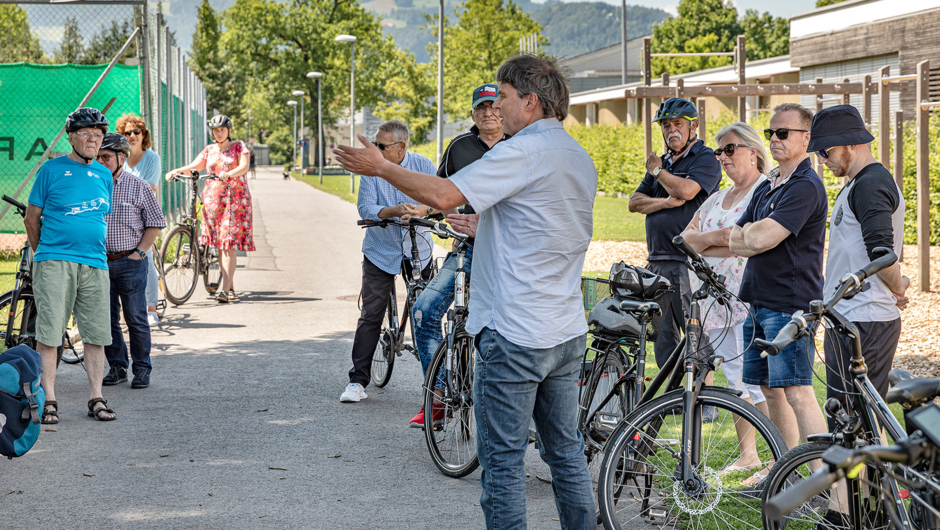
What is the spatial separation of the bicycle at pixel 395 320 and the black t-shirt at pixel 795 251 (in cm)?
247

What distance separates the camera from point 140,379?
23.8ft

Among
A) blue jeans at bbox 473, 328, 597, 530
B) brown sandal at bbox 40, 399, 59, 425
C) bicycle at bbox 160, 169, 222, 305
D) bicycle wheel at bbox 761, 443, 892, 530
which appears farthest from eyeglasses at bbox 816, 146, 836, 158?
bicycle at bbox 160, 169, 222, 305

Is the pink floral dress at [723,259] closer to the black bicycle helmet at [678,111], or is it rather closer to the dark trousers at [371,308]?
the black bicycle helmet at [678,111]

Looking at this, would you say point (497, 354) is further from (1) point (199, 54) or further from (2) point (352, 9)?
(1) point (199, 54)

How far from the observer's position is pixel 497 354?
348cm

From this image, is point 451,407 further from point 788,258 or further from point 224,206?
point 224,206

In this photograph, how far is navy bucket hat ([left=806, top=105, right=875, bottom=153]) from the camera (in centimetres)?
413

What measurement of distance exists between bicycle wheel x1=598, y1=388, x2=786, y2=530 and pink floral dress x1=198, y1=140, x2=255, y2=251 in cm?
795

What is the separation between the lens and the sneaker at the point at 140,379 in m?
7.24

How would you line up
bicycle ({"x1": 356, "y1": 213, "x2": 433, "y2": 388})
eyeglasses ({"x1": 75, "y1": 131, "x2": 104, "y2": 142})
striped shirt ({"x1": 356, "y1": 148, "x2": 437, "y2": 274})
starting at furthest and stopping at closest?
striped shirt ({"x1": 356, "y1": 148, "x2": 437, "y2": 274}) < bicycle ({"x1": 356, "y1": 213, "x2": 433, "y2": 388}) < eyeglasses ({"x1": 75, "y1": 131, "x2": 104, "y2": 142})

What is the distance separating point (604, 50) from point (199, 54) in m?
45.1

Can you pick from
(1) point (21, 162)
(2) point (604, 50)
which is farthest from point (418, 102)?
(1) point (21, 162)

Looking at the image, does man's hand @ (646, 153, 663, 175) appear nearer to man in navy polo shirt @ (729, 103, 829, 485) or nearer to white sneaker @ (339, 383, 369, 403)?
man in navy polo shirt @ (729, 103, 829, 485)

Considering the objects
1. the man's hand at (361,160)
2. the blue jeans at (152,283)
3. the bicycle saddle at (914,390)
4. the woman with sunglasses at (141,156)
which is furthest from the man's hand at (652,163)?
the blue jeans at (152,283)
